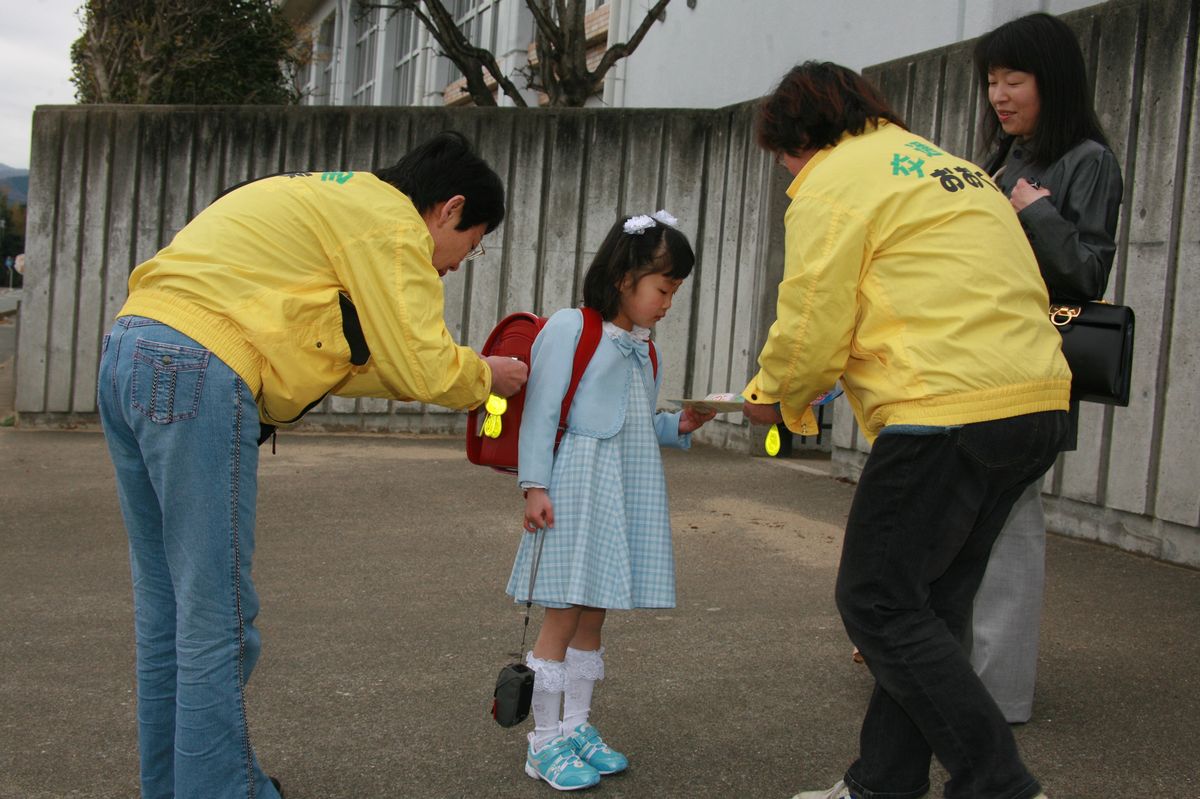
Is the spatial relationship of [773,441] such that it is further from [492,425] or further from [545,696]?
[545,696]

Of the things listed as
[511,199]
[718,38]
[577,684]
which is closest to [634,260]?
[577,684]

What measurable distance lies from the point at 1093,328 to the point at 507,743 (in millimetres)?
Result: 1997

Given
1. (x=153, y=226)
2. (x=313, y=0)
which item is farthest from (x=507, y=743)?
(x=313, y=0)

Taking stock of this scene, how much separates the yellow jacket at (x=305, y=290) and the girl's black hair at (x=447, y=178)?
100 mm

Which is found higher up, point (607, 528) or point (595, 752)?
point (607, 528)

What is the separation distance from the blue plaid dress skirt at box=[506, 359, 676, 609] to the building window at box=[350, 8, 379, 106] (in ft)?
87.5

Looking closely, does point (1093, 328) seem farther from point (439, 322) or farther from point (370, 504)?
point (370, 504)

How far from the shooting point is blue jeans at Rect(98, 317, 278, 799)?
2.70m

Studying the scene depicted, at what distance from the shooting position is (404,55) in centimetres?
2728

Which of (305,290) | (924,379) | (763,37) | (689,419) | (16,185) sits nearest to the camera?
(924,379)

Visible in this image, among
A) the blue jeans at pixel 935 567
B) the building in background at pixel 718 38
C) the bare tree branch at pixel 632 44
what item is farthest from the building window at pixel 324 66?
the blue jeans at pixel 935 567

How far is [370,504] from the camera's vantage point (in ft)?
23.8

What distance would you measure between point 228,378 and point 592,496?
3.64 feet

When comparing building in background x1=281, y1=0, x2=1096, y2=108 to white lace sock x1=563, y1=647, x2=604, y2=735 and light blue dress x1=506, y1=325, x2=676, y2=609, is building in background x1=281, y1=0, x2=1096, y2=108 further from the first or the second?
white lace sock x1=563, y1=647, x2=604, y2=735
